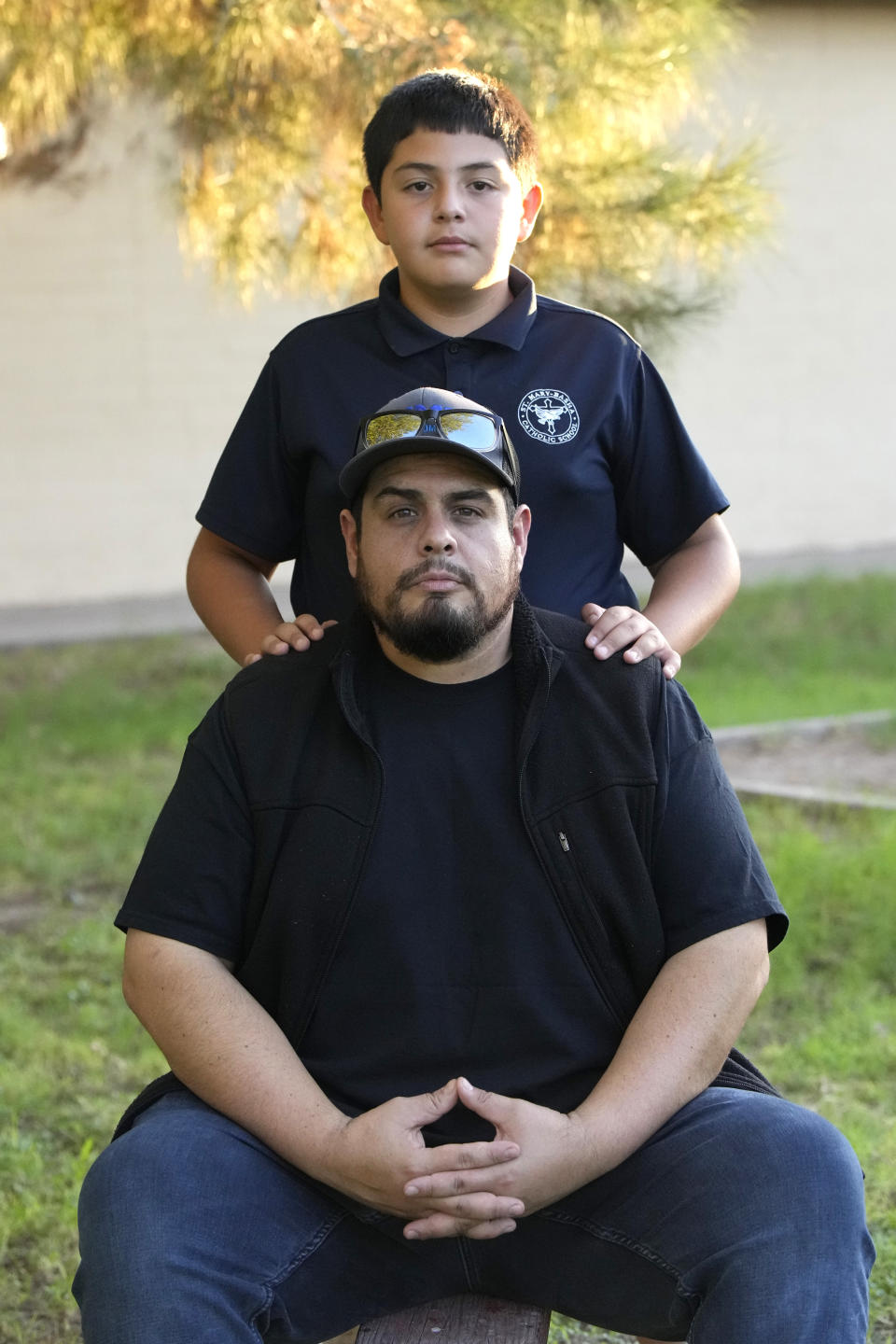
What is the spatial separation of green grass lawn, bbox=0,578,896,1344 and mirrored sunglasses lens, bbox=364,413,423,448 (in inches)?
67.5

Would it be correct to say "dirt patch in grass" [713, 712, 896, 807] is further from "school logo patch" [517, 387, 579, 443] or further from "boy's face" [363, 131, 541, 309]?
"boy's face" [363, 131, 541, 309]

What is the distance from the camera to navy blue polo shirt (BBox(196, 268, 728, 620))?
255 cm

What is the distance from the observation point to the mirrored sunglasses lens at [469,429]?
2.25m

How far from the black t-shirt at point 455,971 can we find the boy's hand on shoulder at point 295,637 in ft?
0.89

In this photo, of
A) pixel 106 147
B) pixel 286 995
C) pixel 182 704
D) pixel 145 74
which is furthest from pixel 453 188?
pixel 106 147

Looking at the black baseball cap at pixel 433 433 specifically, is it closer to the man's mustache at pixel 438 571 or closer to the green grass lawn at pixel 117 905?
the man's mustache at pixel 438 571

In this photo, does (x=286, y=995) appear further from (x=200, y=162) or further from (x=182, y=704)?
(x=182, y=704)

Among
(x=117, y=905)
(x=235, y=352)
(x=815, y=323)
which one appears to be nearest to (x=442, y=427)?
(x=117, y=905)

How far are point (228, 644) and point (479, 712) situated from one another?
1.93 ft

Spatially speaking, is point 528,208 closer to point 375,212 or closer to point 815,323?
point 375,212

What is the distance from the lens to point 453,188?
2.47m

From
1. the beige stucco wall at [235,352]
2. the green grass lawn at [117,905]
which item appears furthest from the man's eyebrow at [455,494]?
the beige stucco wall at [235,352]

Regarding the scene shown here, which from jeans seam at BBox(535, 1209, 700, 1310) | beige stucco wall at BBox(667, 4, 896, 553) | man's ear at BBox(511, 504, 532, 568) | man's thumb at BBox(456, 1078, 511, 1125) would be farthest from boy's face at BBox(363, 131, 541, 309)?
beige stucco wall at BBox(667, 4, 896, 553)

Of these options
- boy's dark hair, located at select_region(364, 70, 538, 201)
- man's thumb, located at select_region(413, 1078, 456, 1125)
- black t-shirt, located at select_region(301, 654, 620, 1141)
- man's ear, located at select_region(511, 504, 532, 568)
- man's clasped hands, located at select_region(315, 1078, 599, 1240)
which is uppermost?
boy's dark hair, located at select_region(364, 70, 538, 201)
